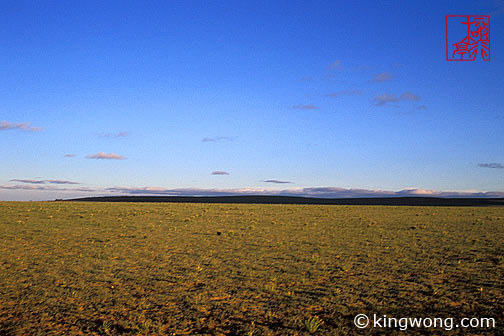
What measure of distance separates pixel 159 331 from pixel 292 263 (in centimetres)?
762

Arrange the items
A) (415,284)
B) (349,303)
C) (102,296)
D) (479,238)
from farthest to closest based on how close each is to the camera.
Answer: (479,238)
(415,284)
(102,296)
(349,303)

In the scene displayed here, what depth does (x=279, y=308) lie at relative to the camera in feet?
28.4

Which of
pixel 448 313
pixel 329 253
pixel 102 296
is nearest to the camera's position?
pixel 448 313

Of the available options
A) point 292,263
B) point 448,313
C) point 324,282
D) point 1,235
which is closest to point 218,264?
point 292,263

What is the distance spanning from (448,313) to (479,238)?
1700 cm

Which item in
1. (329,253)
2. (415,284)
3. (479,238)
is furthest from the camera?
(479,238)

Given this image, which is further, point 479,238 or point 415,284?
point 479,238

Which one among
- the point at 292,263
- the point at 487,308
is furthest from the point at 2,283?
the point at 487,308

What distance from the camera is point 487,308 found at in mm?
8711

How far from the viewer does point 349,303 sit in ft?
29.7

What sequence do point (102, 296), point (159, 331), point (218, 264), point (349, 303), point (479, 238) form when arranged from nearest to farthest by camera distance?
point (159, 331) < point (349, 303) < point (102, 296) < point (218, 264) < point (479, 238)

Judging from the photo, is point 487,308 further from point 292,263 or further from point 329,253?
point 329,253

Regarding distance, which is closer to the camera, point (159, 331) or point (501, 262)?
point (159, 331)

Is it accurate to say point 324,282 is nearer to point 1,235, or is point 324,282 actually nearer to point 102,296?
point 102,296
